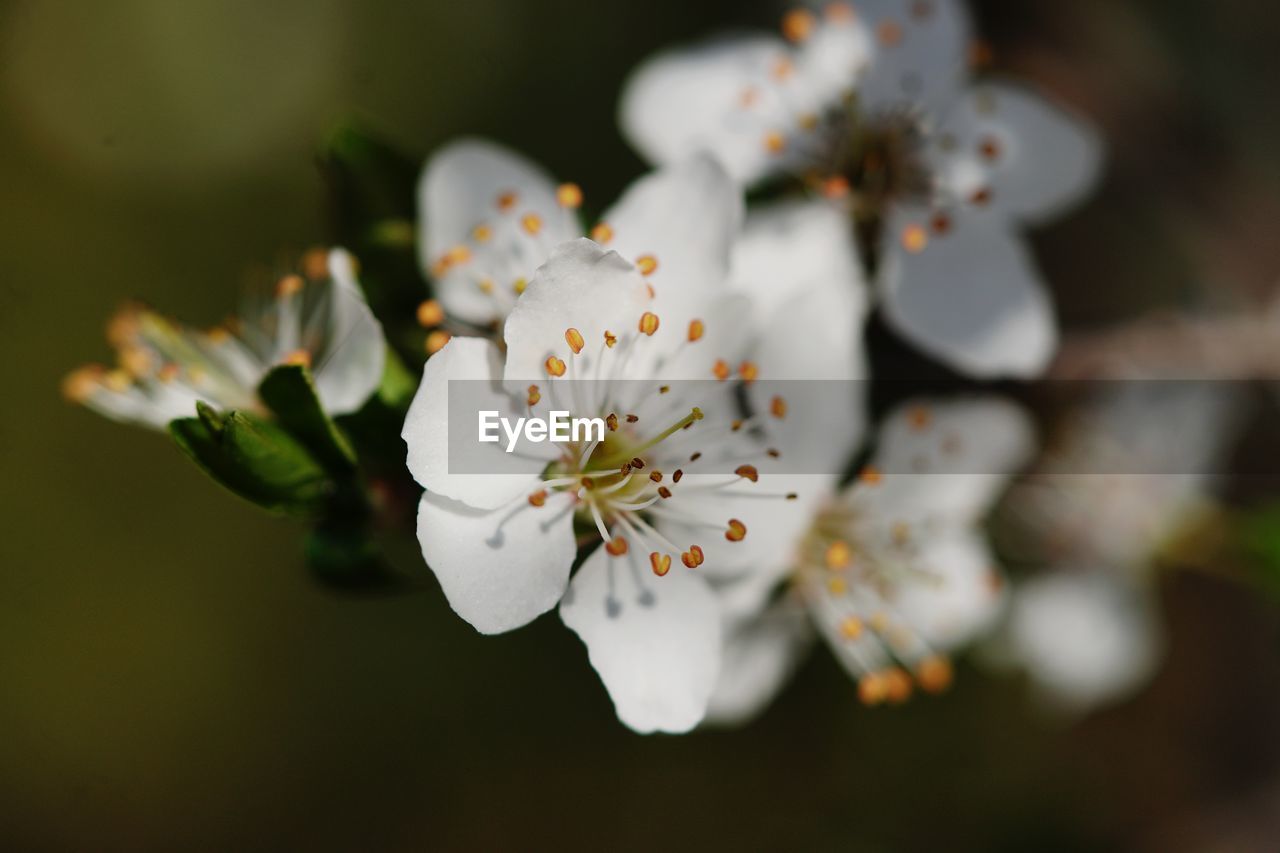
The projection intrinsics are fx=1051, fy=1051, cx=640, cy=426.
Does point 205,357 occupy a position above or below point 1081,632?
above

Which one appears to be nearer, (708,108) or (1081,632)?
(708,108)

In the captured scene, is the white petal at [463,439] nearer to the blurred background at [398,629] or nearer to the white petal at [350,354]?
the white petal at [350,354]

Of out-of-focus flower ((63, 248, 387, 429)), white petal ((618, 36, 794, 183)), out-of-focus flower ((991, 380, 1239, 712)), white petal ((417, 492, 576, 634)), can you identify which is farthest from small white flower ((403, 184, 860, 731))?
out-of-focus flower ((991, 380, 1239, 712))

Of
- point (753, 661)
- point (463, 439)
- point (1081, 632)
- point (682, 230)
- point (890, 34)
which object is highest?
point (890, 34)

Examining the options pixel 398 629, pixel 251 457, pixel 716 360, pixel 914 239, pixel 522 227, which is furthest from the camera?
pixel 398 629

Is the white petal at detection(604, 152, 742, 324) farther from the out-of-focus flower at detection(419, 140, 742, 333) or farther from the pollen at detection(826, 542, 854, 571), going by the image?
the pollen at detection(826, 542, 854, 571)

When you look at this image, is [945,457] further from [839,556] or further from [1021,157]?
[1021,157]

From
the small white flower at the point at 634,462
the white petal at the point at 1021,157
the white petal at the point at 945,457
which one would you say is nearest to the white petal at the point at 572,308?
the small white flower at the point at 634,462

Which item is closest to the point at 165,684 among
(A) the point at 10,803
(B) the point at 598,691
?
(A) the point at 10,803

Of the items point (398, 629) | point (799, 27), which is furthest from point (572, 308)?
point (398, 629)
